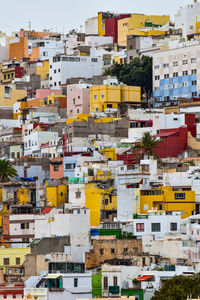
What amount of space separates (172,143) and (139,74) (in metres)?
24.5

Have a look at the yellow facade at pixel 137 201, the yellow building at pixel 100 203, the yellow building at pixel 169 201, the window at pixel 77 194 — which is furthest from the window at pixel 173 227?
the window at pixel 77 194

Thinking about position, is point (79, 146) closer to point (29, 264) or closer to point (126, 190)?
point (126, 190)

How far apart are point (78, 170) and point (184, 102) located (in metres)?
19.6

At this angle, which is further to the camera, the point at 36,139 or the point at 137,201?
the point at 36,139

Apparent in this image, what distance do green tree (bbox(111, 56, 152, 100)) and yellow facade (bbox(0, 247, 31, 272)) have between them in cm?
4149

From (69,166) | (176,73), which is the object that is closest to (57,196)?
(69,166)

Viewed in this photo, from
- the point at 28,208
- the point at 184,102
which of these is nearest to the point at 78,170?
the point at 28,208

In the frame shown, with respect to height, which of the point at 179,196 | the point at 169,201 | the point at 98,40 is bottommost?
the point at 169,201

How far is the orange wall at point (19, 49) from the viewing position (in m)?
125

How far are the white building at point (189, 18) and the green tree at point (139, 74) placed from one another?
8251 millimetres

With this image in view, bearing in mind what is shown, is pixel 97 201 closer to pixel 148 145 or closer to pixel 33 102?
pixel 148 145

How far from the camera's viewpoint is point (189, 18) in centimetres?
11350

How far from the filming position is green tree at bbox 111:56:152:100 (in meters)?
105

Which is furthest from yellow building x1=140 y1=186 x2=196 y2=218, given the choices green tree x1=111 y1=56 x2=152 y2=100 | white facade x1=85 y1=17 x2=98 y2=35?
white facade x1=85 y1=17 x2=98 y2=35
